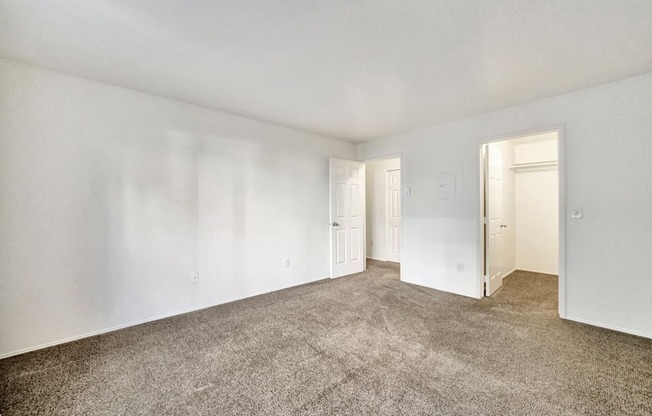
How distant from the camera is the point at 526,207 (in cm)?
520

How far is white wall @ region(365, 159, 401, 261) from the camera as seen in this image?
6.09 m

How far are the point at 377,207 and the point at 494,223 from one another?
102 inches

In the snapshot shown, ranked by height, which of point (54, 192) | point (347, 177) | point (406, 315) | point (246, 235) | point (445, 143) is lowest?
point (406, 315)

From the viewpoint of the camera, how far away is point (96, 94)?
2623 millimetres

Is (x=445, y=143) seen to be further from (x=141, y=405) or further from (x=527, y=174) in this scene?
(x=141, y=405)

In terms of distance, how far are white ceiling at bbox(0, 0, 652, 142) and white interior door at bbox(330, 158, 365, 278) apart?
1.78 m

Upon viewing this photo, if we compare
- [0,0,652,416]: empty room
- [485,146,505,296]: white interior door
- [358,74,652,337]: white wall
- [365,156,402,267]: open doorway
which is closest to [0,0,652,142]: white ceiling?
[0,0,652,416]: empty room

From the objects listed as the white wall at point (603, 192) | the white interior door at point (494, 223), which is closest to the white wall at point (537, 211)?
the white interior door at point (494, 223)

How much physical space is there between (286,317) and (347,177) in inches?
107

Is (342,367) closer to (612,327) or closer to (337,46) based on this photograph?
(337,46)

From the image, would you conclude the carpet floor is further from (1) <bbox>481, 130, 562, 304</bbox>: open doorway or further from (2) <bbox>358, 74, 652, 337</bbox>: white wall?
(1) <bbox>481, 130, 562, 304</bbox>: open doorway

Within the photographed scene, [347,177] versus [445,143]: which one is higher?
[445,143]

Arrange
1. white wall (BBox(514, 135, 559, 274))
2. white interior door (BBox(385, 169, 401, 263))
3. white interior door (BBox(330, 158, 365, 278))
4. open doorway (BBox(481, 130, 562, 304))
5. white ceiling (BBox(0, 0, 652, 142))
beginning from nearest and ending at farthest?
white ceiling (BBox(0, 0, 652, 142)), open doorway (BBox(481, 130, 562, 304)), white interior door (BBox(330, 158, 365, 278)), white wall (BBox(514, 135, 559, 274)), white interior door (BBox(385, 169, 401, 263))

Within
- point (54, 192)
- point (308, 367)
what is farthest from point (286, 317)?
point (54, 192)
